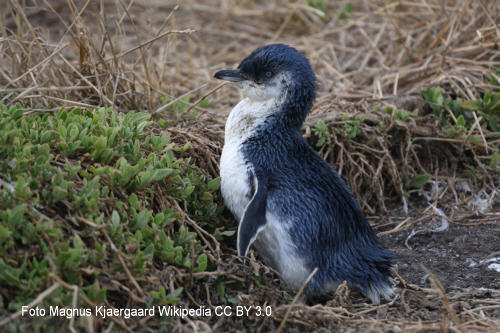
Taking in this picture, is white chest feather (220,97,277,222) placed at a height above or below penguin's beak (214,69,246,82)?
below

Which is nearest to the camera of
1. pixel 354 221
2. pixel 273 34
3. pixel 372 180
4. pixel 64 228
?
pixel 64 228

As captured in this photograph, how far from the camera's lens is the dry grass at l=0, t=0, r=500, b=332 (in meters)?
3.23

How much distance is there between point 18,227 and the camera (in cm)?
267

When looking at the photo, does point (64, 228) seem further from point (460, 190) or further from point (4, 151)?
point (460, 190)

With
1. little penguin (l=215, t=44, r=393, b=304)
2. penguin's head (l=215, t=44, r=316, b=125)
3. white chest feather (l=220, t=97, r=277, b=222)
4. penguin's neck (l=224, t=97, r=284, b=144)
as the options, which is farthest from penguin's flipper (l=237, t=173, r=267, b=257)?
penguin's head (l=215, t=44, r=316, b=125)

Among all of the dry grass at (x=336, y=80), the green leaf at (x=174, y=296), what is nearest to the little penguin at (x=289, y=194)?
the dry grass at (x=336, y=80)

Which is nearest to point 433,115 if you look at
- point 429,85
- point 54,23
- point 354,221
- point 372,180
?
point 429,85

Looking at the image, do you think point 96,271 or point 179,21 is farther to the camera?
point 179,21

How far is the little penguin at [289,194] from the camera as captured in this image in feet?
10.9

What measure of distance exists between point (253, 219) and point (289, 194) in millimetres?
313

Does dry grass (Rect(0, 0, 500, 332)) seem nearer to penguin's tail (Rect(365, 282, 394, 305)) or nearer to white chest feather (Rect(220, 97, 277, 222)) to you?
penguin's tail (Rect(365, 282, 394, 305))

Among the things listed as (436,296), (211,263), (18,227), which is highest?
(18,227)

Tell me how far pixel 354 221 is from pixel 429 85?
2292 mm

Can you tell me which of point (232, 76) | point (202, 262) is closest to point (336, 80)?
point (232, 76)
